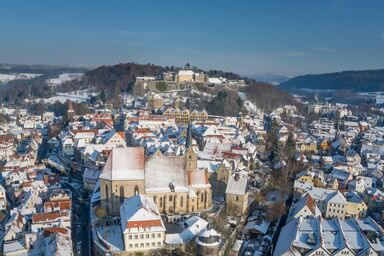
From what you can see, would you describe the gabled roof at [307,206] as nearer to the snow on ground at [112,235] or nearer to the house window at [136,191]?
the house window at [136,191]

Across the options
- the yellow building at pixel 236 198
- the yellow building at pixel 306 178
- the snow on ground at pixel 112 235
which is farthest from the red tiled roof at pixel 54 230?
the yellow building at pixel 306 178

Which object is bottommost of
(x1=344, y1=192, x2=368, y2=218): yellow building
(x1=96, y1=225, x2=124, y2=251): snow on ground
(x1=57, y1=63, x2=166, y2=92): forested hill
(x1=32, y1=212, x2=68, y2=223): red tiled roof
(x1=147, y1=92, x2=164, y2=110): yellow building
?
(x1=344, y1=192, x2=368, y2=218): yellow building

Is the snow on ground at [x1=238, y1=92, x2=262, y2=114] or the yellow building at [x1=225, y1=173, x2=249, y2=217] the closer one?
the yellow building at [x1=225, y1=173, x2=249, y2=217]

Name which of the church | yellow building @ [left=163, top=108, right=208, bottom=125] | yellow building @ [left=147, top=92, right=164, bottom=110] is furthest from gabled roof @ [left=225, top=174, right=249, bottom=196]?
yellow building @ [left=147, top=92, right=164, bottom=110]

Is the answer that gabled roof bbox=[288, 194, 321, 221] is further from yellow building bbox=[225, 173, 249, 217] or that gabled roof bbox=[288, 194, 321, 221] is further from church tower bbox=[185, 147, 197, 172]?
church tower bbox=[185, 147, 197, 172]

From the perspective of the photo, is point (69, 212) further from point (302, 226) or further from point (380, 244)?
point (380, 244)

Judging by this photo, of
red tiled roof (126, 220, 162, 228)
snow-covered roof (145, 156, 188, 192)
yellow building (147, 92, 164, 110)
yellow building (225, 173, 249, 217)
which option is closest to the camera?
red tiled roof (126, 220, 162, 228)

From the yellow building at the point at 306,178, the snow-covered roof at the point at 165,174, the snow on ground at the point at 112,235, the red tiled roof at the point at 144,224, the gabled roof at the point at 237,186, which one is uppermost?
the snow-covered roof at the point at 165,174

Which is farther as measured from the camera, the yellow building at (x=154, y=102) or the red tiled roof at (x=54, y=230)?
the yellow building at (x=154, y=102)

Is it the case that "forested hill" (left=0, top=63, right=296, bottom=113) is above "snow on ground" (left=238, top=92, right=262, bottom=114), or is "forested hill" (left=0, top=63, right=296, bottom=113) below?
above
